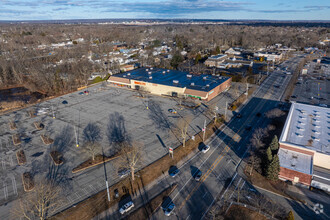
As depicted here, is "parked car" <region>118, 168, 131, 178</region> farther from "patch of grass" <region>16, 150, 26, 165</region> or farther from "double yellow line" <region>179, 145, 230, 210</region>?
"patch of grass" <region>16, 150, 26, 165</region>

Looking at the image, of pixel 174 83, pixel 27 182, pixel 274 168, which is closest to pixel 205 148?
pixel 274 168

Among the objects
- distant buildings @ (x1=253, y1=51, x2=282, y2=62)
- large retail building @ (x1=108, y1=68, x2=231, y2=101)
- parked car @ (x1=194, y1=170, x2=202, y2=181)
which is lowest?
parked car @ (x1=194, y1=170, x2=202, y2=181)

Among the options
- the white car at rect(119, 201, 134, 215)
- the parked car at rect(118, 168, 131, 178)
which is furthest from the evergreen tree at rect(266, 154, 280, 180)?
the parked car at rect(118, 168, 131, 178)

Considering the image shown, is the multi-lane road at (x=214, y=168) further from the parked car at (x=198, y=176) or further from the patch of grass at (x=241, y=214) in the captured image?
the patch of grass at (x=241, y=214)

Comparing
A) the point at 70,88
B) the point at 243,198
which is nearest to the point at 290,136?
the point at 243,198

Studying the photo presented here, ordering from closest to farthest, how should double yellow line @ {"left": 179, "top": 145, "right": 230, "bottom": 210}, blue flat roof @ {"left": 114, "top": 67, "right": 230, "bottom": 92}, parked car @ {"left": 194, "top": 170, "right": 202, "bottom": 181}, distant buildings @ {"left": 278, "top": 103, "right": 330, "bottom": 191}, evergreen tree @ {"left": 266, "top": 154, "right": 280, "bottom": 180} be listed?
double yellow line @ {"left": 179, "top": 145, "right": 230, "bottom": 210}, distant buildings @ {"left": 278, "top": 103, "right": 330, "bottom": 191}, evergreen tree @ {"left": 266, "top": 154, "right": 280, "bottom": 180}, parked car @ {"left": 194, "top": 170, "right": 202, "bottom": 181}, blue flat roof @ {"left": 114, "top": 67, "right": 230, "bottom": 92}

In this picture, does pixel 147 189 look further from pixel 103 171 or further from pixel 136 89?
pixel 136 89
